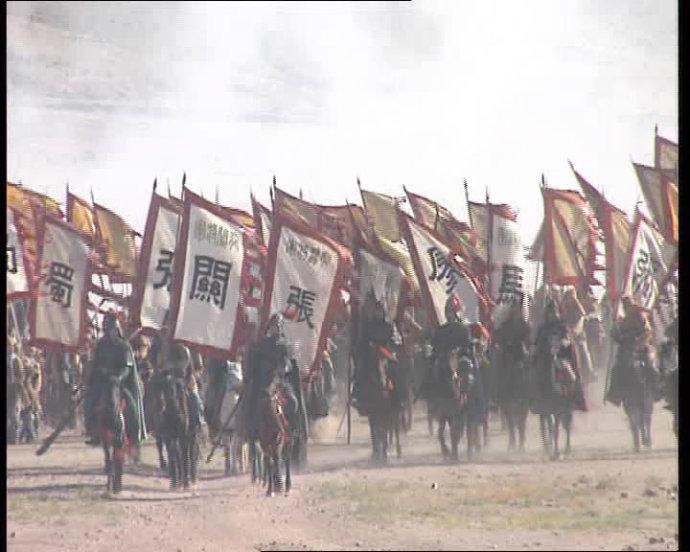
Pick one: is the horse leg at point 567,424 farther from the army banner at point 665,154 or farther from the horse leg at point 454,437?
the army banner at point 665,154

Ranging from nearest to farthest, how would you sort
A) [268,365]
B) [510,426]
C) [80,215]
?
[80,215], [268,365], [510,426]

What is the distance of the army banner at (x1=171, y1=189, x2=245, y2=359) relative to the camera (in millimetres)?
4461

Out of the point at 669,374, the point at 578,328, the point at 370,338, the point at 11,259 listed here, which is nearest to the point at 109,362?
the point at 11,259

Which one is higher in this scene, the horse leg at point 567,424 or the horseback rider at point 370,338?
the horseback rider at point 370,338

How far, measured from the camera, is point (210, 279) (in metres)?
4.49

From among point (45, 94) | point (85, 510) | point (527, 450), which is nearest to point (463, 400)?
point (527, 450)

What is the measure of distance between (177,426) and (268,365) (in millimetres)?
403

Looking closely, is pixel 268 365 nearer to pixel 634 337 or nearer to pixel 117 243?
pixel 117 243

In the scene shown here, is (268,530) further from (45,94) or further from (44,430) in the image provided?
(45,94)

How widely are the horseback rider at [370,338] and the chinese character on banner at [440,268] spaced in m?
0.24

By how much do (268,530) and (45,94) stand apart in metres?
1.79

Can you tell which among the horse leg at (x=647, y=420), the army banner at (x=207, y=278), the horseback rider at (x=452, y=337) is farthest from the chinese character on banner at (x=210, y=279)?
the horse leg at (x=647, y=420)

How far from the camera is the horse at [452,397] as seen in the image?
4.57 metres

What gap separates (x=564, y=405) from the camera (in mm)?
4645
